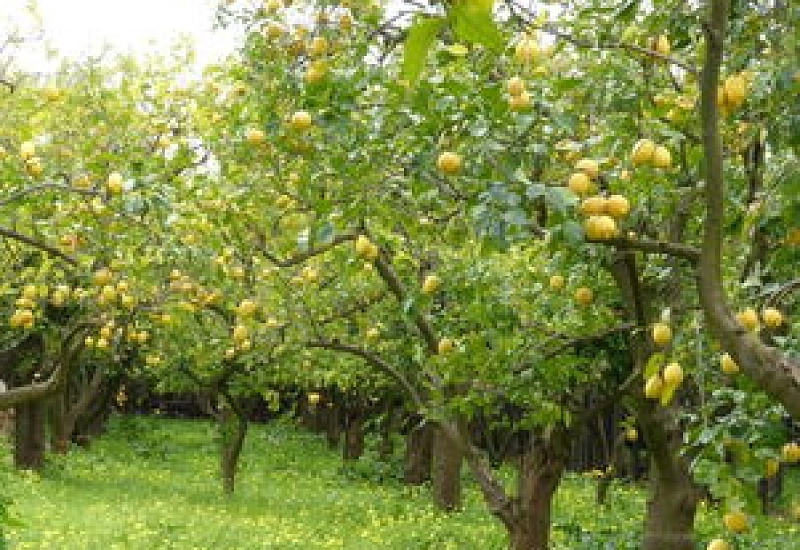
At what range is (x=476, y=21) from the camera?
136 centimetres

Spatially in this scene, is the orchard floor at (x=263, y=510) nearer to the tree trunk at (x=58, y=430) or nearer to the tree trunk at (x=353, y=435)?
the tree trunk at (x=58, y=430)

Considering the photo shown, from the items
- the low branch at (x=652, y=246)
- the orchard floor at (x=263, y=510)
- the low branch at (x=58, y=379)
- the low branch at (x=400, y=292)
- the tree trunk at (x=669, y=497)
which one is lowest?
the orchard floor at (x=263, y=510)

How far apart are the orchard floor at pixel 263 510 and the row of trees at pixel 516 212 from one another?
224 centimetres

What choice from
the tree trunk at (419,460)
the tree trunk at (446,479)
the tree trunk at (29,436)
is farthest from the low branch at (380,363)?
the tree trunk at (419,460)

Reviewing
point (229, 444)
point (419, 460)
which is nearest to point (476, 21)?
point (229, 444)

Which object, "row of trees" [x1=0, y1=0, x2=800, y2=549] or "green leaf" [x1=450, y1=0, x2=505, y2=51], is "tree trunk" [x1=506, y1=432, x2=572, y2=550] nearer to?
"row of trees" [x1=0, y1=0, x2=800, y2=549]

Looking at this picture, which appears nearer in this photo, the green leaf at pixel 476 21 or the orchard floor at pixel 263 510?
the green leaf at pixel 476 21

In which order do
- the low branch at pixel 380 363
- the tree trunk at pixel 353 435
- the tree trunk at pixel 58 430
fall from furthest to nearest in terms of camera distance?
the tree trunk at pixel 353 435
the tree trunk at pixel 58 430
the low branch at pixel 380 363

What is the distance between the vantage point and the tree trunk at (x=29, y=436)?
20266 millimetres

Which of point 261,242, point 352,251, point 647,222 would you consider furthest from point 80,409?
Result: point 647,222

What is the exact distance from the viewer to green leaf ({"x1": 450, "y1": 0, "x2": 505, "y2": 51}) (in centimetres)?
133

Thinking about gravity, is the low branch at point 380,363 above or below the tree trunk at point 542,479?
above

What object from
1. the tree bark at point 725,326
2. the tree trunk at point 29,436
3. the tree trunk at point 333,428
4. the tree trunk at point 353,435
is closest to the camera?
the tree bark at point 725,326

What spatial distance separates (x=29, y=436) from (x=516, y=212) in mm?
18714
